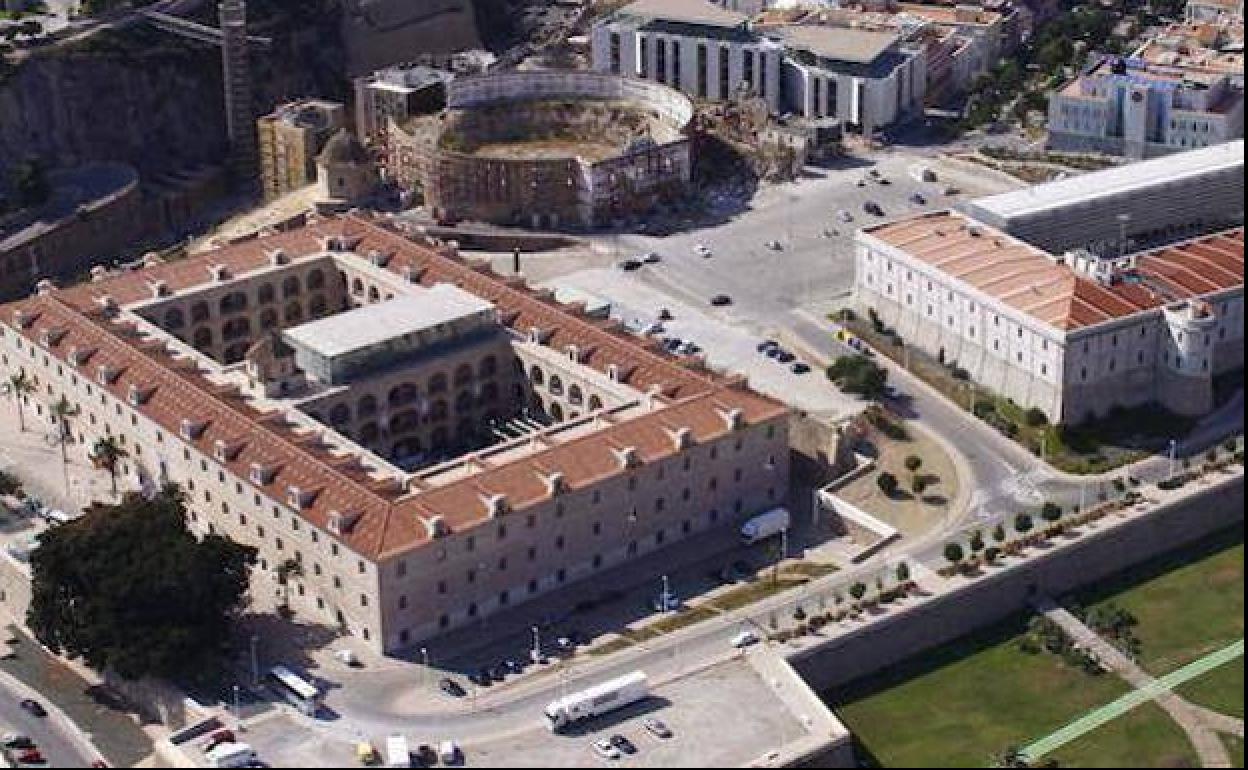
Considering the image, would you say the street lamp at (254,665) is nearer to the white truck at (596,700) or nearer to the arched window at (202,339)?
the white truck at (596,700)

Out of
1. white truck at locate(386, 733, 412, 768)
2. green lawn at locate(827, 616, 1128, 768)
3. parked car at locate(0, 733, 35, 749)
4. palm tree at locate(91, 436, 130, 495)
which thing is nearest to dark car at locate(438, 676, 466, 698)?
white truck at locate(386, 733, 412, 768)

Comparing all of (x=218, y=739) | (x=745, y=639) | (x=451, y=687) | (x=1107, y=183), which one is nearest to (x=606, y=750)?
(x=451, y=687)

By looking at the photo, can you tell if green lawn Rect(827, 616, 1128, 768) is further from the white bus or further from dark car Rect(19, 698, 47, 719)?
dark car Rect(19, 698, 47, 719)

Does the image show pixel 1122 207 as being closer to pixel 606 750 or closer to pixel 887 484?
pixel 887 484

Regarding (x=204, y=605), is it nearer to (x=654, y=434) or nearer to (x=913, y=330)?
(x=654, y=434)

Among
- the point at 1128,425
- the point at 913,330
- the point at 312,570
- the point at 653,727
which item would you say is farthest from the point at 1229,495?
the point at 312,570
